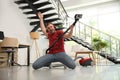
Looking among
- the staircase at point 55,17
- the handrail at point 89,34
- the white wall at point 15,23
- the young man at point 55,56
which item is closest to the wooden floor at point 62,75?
the young man at point 55,56

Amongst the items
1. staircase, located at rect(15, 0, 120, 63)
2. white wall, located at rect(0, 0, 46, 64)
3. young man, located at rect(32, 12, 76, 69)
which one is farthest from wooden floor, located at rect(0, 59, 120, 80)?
staircase, located at rect(15, 0, 120, 63)

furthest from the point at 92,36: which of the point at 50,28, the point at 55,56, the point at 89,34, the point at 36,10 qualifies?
the point at 55,56

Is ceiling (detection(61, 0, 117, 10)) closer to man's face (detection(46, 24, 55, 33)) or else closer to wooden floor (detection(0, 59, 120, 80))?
man's face (detection(46, 24, 55, 33))

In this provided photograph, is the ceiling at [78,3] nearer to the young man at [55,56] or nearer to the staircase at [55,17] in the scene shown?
the staircase at [55,17]

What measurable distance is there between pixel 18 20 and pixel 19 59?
4.92ft

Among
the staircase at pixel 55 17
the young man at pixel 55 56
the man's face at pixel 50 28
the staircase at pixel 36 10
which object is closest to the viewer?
the young man at pixel 55 56

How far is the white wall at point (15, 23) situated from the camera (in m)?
7.22

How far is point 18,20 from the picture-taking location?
26.0 ft

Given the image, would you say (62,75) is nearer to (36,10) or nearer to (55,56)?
(55,56)

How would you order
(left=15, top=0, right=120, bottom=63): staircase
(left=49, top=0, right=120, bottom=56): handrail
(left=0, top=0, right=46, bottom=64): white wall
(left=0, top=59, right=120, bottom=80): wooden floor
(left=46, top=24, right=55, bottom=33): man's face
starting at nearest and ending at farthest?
(left=0, top=59, right=120, bottom=80): wooden floor < (left=46, top=24, right=55, bottom=33): man's face < (left=0, top=0, right=46, bottom=64): white wall < (left=15, top=0, right=120, bottom=63): staircase < (left=49, top=0, right=120, bottom=56): handrail

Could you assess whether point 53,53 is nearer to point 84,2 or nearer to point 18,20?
point 18,20

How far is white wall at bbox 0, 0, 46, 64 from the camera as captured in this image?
7.22 meters

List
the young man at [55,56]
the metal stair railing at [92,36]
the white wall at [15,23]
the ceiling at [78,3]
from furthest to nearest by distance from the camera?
1. the ceiling at [78,3]
2. the metal stair railing at [92,36]
3. the white wall at [15,23]
4. the young man at [55,56]

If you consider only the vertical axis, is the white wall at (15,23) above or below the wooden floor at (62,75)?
above
